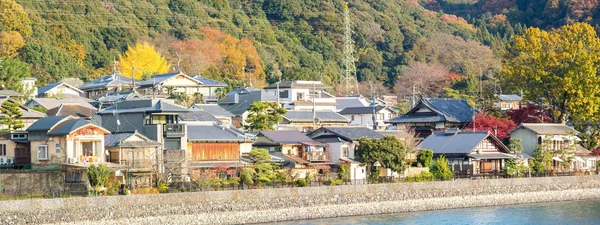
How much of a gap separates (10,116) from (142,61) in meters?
37.8

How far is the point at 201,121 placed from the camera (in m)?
47.4

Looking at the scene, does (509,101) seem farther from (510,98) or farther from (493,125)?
(493,125)

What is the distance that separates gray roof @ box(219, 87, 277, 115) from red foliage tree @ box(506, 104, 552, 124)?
16464mm

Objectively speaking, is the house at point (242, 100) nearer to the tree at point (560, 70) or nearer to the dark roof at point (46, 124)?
the tree at point (560, 70)

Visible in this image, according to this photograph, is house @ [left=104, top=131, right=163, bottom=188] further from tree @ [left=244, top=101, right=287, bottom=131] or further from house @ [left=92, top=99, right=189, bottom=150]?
tree @ [left=244, top=101, right=287, bottom=131]

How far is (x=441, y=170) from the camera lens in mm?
48969

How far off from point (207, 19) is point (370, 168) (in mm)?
58964

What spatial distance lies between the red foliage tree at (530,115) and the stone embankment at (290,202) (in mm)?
10352

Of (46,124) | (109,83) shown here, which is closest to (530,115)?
(109,83)

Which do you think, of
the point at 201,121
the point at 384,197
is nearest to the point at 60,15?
the point at 201,121

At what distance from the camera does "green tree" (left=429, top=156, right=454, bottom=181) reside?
160 feet

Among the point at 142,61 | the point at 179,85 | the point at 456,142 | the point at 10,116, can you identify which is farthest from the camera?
the point at 142,61

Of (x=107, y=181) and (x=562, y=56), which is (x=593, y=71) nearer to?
(x=562, y=56)

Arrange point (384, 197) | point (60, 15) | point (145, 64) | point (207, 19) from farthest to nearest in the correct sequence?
point (207, 19) → point (60, 15) → point (145, 64) → point (384, 197)
